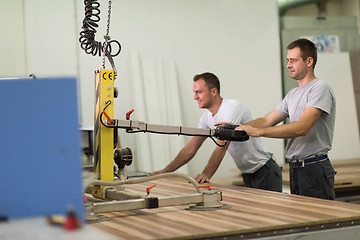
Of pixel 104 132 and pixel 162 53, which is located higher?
pixel 162 53

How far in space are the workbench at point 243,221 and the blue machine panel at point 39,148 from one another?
0.51 m

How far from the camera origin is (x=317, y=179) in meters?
3.08

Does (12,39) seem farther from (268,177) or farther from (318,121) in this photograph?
(318,121)

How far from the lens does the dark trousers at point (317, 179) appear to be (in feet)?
10.1

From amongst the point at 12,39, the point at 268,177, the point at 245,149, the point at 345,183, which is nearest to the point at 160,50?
the point at 12,39

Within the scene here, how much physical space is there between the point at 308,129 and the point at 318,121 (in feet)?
0.61

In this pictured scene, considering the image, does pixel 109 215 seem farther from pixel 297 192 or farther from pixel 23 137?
pixel 297 192

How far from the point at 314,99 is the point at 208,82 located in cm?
94

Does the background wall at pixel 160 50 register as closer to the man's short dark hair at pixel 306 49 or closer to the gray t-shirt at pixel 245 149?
the gray t-shirt at pixel 245 149

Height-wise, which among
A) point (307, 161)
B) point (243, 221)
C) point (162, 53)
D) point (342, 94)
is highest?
point (162, 53)

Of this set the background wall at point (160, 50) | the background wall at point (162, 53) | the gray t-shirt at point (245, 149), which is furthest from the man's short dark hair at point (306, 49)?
the background wall at point (162, 53)

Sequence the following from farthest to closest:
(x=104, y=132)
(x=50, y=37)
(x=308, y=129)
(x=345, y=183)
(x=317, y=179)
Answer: (x=50, y=37) → (x=345, y=183) → (x=317, y=179) → (x=308, y=129) → (x=104, y=132)

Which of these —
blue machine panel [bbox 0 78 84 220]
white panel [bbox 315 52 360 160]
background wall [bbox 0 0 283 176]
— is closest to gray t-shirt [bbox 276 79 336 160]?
blue machine panel [bbox 0 78 84 220]

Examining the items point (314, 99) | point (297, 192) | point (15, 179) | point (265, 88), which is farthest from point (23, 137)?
point (265, 88)
